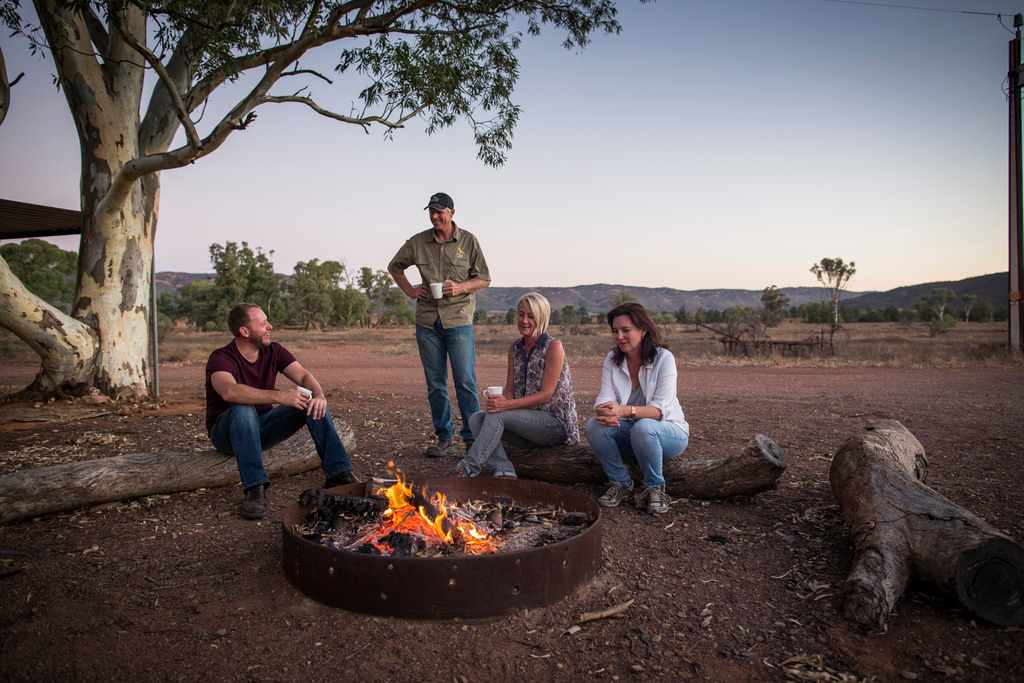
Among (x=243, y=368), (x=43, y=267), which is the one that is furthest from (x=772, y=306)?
(x=243, y=368)

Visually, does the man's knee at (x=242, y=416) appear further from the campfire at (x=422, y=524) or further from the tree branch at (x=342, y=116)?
the tree branch at (x=342, y=116)

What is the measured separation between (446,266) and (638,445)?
2.32 m

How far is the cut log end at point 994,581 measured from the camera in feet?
8.95

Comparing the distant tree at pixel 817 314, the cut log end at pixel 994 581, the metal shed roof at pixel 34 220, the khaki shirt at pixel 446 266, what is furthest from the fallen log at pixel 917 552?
the distant tree at pixel 817 314

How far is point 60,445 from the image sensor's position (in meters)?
5.72

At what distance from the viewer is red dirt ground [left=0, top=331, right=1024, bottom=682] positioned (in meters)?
2.49

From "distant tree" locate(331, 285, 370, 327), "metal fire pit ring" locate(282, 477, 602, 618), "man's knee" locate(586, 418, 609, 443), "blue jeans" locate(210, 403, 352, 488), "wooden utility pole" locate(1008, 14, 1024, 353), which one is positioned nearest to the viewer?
"metal fire pit ring" locate(282, 477, 602, 618)

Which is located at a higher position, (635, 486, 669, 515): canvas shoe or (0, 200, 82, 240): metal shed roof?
(0, 200, 82, 240): metal shed roof

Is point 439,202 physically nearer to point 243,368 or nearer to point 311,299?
point 243,368

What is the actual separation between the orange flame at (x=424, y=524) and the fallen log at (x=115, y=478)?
152 cm

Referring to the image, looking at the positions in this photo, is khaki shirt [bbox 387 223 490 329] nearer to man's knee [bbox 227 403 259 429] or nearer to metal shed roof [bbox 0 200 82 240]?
man's knee [bbox 227 403 259 429]

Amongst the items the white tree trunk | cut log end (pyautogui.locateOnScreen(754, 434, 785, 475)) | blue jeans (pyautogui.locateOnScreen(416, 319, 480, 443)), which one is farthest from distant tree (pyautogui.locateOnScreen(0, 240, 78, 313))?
cut log end (pyautogui.locateOnScreen(754, 434, 785, 475))

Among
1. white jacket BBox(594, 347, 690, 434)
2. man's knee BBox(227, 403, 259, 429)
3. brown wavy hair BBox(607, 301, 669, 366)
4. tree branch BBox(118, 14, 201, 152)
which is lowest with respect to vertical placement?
man's knee BBox(227, 403, 259, 429)

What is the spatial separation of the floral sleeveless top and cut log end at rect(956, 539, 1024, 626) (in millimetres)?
2280
